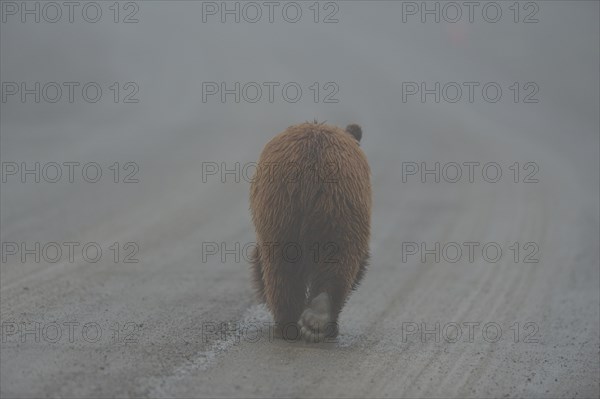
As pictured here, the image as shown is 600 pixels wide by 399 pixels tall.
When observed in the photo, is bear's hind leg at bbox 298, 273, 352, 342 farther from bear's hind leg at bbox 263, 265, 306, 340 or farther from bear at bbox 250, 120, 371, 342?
bear's hind leg at bbox 263, 265, 306, 340

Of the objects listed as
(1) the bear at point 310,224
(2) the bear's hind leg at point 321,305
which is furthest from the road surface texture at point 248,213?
(1) the bear at point 310,224

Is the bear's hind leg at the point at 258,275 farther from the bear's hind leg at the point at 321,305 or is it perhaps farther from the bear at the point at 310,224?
the bear's hind leg at the point at 321,305

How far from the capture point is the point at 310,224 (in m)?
6.64

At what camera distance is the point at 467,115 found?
77.8 ft

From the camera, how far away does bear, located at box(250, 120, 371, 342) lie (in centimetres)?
666

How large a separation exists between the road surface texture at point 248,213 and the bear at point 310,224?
1.18ft

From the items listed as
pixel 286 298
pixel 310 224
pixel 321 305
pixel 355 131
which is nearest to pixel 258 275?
pixel 286 298

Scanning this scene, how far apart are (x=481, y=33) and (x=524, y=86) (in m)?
7.66

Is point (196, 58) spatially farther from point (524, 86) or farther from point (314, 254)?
Result: point (314, 254)

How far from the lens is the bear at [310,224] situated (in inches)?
262

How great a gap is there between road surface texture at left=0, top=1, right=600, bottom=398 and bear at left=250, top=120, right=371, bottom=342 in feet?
1.18

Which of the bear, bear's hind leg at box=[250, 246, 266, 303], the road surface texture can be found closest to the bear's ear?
the bear

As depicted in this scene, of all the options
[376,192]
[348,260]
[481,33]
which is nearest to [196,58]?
[481,33]

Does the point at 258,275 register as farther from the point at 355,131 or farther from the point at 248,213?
the point at 248,213
